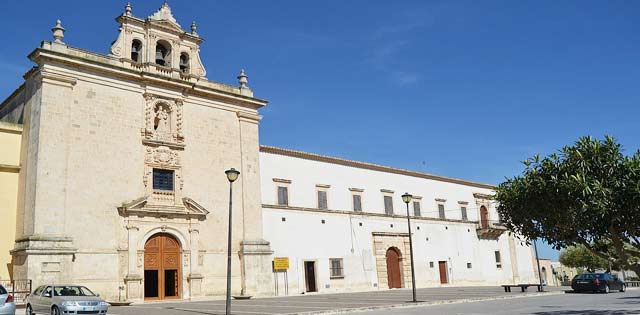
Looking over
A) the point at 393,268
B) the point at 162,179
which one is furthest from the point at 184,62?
the point at 393,268

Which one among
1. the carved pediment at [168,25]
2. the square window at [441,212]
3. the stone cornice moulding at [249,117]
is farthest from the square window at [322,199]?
the carved pediment at [168,25]

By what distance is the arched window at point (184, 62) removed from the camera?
29006mm

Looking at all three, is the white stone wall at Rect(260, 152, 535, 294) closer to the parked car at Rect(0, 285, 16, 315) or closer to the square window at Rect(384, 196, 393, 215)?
the square window at Rect(384, 196, 393, 215)

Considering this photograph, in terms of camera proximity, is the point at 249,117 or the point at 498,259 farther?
the point at 498,259

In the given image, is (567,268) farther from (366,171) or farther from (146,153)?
(146,153)

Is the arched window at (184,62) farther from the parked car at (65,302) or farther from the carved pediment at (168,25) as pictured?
the parked car at (65,302)

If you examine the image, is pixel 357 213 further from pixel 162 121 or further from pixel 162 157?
pixel 162 121

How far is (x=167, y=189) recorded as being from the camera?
26406mm

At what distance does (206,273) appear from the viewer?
26.7m

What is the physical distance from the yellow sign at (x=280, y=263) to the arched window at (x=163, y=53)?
1146cm

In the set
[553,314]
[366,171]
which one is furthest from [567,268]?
[553,314]

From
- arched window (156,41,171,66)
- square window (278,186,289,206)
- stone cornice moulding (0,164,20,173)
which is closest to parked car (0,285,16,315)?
stone cornice moulding (0,164,20,173)

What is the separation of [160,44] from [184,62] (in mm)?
1489

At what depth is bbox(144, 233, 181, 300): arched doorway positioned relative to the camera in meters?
25.2
